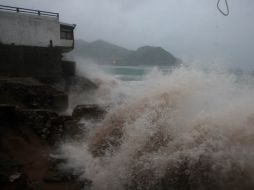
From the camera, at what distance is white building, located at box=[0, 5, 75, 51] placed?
1911 cm

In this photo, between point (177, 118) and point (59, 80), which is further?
point (59, 80)

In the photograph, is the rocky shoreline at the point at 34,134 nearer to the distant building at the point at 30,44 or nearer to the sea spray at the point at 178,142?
the sea spray at the point at 178,142

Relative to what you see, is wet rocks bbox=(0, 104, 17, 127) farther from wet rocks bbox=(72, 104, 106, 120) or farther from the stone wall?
the stone wall

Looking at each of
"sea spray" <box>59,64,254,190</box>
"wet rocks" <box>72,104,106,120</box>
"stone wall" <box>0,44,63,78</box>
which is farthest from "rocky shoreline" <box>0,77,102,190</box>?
"stone wall" <box>0,44,63,78</box>

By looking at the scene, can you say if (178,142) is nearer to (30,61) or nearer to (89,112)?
(89,112)

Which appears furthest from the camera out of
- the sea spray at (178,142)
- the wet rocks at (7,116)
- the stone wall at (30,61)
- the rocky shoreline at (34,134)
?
the stone wall at (30,61)

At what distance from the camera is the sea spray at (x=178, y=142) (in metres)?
6.07

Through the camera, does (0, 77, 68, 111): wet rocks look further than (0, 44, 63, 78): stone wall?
No

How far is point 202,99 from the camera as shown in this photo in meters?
8.80

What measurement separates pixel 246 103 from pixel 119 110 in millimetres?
3936

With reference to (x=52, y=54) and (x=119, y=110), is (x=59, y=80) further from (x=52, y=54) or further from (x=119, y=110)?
(x=119, y=110)

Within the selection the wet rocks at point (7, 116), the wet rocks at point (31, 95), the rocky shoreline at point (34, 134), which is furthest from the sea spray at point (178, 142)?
the wet rocks at point (31, 95)

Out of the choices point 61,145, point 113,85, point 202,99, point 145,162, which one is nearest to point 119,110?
point 61,145

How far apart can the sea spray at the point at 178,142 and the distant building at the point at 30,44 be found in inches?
402
